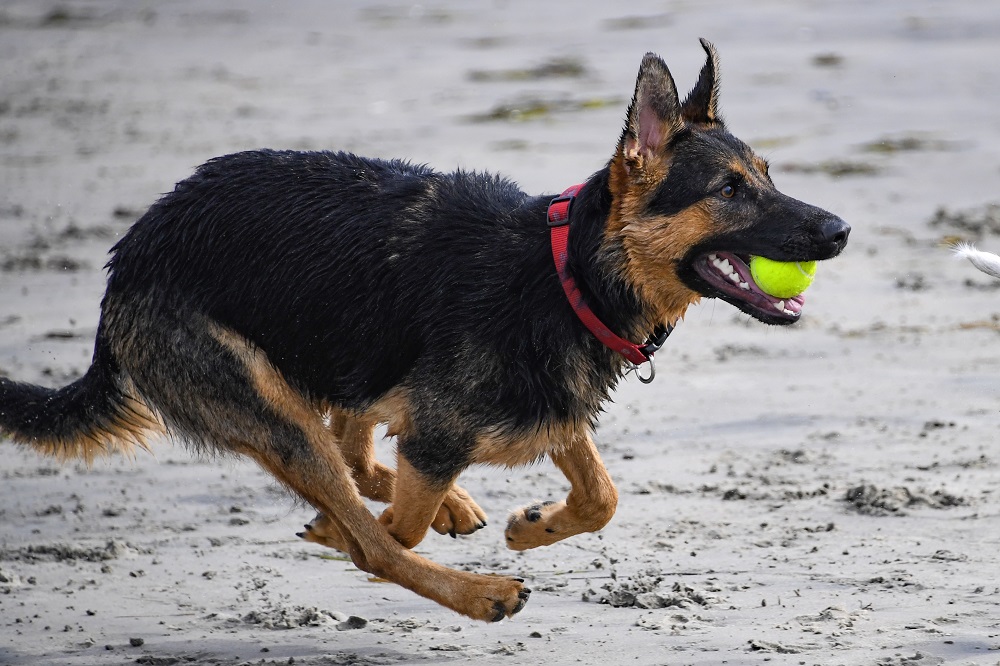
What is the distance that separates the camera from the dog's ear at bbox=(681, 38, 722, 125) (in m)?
4.82

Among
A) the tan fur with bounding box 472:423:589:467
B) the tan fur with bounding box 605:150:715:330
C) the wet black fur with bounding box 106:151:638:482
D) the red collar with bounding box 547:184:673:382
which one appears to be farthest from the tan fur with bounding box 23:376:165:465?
the tan fur with bounding box 605:150:715:330

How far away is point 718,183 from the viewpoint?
461 centimetres

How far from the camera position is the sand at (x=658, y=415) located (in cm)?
494

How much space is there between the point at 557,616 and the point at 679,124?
1744 mm

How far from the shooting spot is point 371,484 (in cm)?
551

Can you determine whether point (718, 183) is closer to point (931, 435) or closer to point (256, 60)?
point (931, 435)

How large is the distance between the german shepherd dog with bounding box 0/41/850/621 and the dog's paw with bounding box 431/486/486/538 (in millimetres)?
293

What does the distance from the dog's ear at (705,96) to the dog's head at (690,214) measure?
0.17 m

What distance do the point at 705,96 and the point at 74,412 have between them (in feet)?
8.11

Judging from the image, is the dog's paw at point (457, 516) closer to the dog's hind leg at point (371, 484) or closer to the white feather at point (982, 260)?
the dog's hind leg at point (371, 484)

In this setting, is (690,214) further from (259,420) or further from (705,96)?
(259,420)

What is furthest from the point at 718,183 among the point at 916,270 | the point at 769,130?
the point at 769,130

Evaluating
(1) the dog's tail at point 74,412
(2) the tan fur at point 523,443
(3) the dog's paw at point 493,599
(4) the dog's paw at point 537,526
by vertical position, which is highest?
(1) the dog's tail at point 74,412

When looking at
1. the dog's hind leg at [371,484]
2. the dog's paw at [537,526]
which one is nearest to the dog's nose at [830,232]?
Result: the dog's paw at [537,526]
